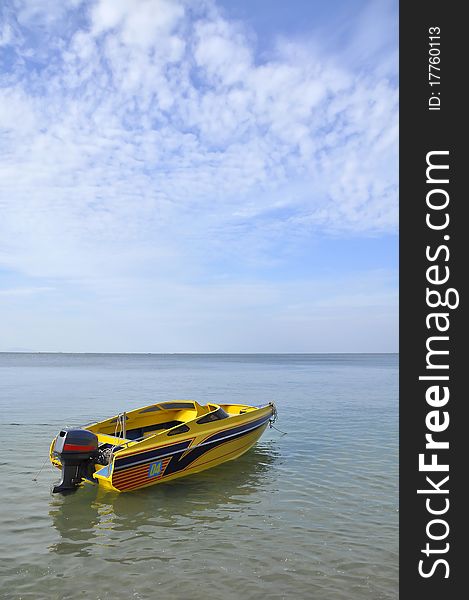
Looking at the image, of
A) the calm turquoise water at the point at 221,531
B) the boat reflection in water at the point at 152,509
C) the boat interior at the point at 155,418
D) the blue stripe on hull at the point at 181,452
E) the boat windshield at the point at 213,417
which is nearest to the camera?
the calm turquoise water at the point at 221,531

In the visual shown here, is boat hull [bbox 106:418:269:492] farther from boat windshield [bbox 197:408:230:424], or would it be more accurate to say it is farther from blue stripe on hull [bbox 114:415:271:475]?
boat windshield [bbox 197:408:230:424]

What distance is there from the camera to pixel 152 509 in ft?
33.7

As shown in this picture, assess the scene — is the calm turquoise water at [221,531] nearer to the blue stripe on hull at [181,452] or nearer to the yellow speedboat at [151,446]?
the yellow speedboat at [151,446]

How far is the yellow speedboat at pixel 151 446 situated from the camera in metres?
10.8

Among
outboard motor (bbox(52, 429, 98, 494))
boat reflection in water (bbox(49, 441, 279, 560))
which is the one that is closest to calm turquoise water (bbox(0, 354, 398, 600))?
boat reflection in water (bbox(49, 441, 279, 560))

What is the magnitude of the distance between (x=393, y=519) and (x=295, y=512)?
6.23ft

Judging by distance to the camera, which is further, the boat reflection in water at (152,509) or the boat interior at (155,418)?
the boat interior at (155,418)

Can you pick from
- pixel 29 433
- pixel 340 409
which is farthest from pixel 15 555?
pixel 340 409

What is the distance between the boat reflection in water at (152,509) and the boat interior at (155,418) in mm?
1629

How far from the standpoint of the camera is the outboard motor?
10.7m

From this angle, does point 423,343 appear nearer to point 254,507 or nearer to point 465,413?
point 465,413

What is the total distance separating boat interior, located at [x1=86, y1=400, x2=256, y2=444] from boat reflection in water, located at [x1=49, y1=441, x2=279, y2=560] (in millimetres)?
1629

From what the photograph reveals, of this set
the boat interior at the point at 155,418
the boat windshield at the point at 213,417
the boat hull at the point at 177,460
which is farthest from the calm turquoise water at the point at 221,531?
the boat interior at the point at 155,418

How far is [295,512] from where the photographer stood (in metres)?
10.1
